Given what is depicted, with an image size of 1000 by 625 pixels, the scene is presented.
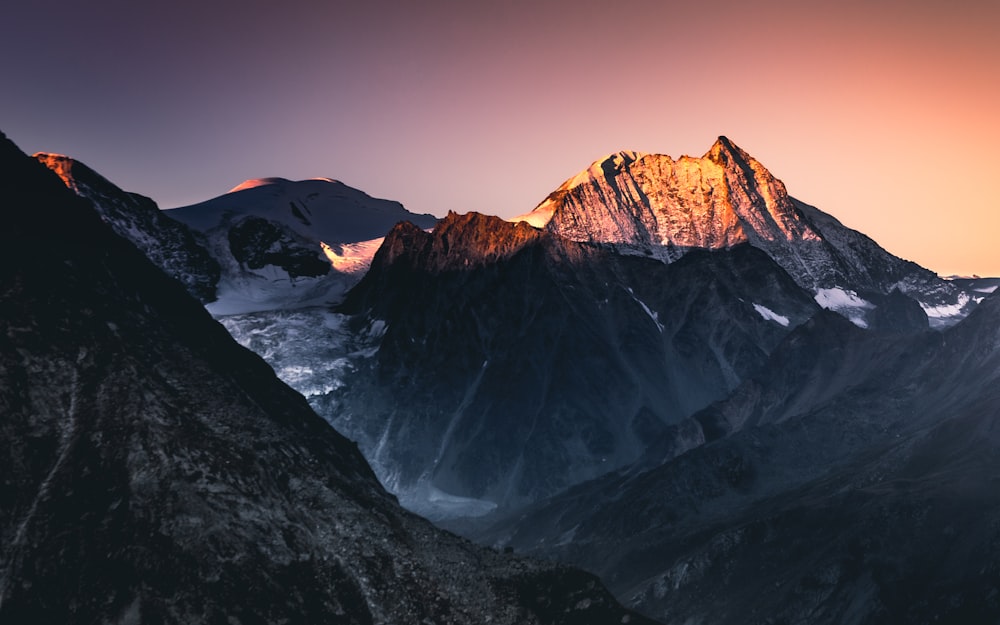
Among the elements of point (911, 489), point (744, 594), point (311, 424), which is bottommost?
point (744, 594)

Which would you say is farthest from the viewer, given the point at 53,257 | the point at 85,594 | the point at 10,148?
the point at 10,148

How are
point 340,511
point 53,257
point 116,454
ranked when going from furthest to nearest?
point 53,257 → point 340,511 → point 116,454

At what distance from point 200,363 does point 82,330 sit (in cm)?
1428

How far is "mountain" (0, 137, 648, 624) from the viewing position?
88.8m

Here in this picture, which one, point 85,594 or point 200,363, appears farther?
point 200,363

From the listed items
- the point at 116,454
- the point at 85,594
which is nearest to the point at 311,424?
the point at 116,454

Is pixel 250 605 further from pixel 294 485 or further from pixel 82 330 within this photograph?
pixel 82 330

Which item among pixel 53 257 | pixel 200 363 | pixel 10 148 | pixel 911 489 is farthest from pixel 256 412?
pixel 911 489

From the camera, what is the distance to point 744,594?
17738 centimetres

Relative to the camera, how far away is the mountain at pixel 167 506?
8881 centimetres

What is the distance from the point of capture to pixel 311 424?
491 feet

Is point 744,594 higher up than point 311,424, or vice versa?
point 311,424

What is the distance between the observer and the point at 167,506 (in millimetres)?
94750

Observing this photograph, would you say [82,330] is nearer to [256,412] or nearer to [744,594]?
[256,412]
